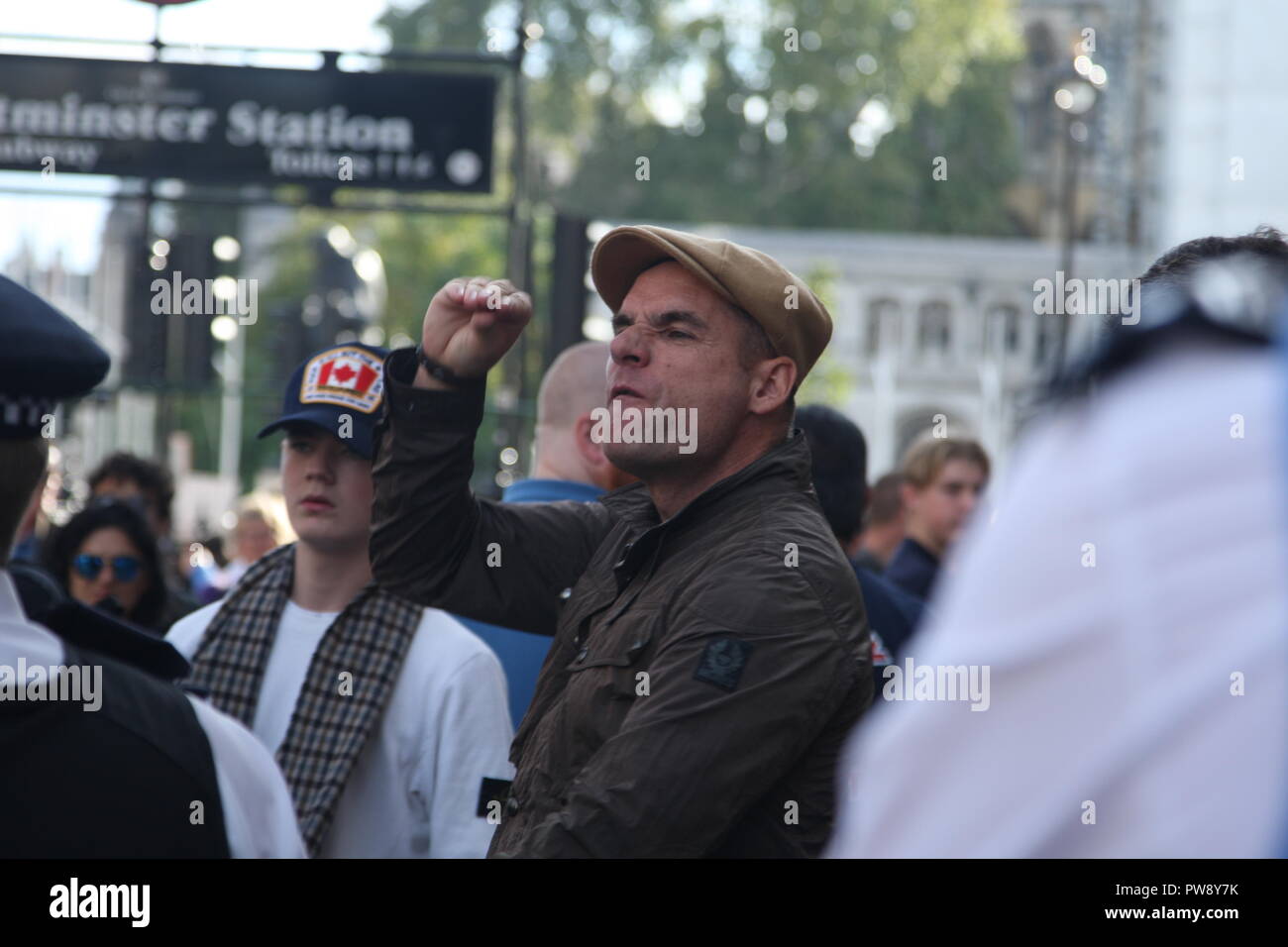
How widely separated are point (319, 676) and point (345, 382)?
78cm

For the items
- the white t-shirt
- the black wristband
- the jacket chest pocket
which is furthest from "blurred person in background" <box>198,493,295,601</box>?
the jacket chest pocket

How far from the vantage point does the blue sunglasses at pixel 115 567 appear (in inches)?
224

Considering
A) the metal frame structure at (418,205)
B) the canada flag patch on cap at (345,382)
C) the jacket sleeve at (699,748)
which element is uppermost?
the metal frame structure at (418,205)

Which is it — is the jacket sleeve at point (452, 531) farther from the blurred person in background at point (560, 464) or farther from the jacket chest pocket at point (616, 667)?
the blurred person in background at point (560, 464)

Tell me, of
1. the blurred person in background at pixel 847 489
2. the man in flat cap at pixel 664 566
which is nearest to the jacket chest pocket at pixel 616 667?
the man in flat cap at pixel 664 566

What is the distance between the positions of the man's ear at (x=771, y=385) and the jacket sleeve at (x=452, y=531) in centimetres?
51

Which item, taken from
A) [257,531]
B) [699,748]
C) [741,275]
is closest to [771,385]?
[741,275]

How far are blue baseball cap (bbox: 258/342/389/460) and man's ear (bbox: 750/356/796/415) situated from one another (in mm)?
1421

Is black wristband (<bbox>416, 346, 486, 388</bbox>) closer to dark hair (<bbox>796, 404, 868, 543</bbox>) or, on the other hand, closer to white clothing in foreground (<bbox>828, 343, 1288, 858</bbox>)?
dark hair (<bbox>796, 404, 868, 543</bbox>)

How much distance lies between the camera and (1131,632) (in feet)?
2.92

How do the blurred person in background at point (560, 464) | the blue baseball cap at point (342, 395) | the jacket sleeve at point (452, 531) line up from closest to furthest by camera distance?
the jacket sleeve at point (452, 531)
the blue baseball cap at point (342, 395)
the blurred person in background at point (560, 464)

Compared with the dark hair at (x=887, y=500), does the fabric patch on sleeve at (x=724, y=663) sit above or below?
below

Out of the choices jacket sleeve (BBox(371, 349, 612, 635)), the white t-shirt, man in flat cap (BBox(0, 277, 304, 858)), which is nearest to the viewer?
man in flat cap (BBox(0, 277, 304, 858))

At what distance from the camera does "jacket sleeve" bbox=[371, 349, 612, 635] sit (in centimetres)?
318
